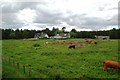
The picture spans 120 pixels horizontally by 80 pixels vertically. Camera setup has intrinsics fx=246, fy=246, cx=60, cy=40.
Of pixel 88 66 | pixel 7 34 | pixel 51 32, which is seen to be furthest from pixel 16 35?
pixel 88 66

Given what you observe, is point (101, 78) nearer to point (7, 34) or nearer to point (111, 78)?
point (111, 78)

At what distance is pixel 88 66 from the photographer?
2528cm

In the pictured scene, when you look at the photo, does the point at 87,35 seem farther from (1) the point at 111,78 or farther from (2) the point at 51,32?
(1) the point at 111,78

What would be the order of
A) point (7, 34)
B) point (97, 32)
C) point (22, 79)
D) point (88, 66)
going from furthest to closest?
point (97, 32) → point (7, 34) → point (88, 66) → point (22, 79)

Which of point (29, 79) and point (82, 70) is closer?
point (29, 79)

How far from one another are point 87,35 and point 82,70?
112954 mm

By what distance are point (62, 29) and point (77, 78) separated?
559ft

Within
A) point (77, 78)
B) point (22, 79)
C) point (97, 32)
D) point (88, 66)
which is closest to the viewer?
point (22, 79)

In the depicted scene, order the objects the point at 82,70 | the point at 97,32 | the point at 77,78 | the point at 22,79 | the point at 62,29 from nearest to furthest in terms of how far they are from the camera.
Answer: the point at 22,79
the point at 77,78
the point at 82,70
the point at 97,32
the point at 62,29

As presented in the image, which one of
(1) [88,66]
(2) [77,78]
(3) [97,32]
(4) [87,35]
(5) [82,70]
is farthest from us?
(3) [97,32]

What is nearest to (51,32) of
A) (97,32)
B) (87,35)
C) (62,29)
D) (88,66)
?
(62,29)

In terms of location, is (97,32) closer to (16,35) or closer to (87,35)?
(87,35)

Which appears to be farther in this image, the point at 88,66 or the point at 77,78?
the point at 88,66

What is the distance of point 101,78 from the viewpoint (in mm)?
19812
